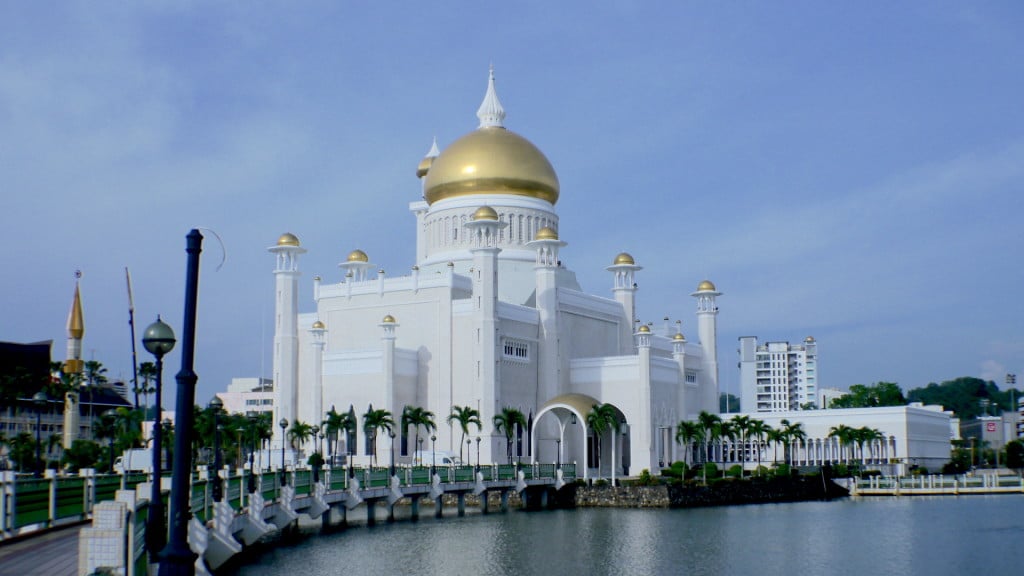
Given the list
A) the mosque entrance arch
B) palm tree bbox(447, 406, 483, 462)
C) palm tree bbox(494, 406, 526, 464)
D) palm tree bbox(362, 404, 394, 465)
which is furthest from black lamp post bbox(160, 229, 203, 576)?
the mosque entrance arch

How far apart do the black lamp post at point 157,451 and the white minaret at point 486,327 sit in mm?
35892

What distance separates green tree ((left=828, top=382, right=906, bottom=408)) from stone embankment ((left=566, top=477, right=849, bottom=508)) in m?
52.4

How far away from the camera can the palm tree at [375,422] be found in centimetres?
4816

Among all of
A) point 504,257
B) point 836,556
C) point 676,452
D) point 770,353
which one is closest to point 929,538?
point 836,556

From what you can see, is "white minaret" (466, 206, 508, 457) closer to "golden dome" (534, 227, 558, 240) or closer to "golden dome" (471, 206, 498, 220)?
"golden dome" (471, 206, 498, 220)

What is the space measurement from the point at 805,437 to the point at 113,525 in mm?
57777

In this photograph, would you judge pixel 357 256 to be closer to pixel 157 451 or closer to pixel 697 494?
pixel 697 494

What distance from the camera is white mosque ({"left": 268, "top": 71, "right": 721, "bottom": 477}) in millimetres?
52062

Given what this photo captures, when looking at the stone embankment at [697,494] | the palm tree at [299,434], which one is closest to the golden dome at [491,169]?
the palm tree at [299,434]

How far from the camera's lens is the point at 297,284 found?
54.7 meters

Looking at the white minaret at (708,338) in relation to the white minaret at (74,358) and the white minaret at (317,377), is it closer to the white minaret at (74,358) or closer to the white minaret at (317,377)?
the white minaret at (317,377)

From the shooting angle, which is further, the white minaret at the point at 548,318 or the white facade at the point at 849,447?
the white facade at the point at 849,447

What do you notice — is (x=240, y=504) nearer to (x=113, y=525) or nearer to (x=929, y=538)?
(x=113, y=525)

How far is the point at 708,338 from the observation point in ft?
216
